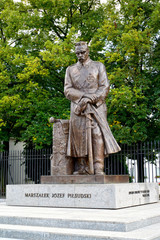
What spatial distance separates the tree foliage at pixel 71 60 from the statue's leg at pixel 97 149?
684 centimetres

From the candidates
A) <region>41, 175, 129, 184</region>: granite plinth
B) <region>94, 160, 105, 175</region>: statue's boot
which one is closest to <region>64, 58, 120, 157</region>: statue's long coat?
<region>94, 160, 105, 175</region>: statue's boot

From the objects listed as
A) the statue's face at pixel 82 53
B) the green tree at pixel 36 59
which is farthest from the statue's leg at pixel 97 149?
the green tree at pixel 36 59

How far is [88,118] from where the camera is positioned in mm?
8180

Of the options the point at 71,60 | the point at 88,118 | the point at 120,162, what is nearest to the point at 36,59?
the point at 71,60

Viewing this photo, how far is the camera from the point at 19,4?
20781 millimetres

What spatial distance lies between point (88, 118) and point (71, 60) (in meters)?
9.08

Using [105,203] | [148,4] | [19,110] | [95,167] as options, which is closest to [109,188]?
[105,203]

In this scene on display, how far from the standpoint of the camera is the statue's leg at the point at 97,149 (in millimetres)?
8109

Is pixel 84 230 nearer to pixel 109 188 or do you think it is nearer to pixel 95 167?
pixel 109 188

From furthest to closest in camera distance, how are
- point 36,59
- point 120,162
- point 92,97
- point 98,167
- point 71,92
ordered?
point 36,59 < point 120,162 < point 71,92 < point 92,97 < point 98,167

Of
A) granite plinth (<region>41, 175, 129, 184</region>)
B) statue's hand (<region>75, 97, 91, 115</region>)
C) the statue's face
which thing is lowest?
granite plinth (<region>41, 175, 129, 184</region>)

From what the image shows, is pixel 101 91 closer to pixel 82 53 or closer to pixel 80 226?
pixel 82 53

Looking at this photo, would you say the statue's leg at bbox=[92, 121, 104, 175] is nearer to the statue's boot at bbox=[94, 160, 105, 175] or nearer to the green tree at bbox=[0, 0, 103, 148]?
the statue's boot at bbox=[94, 160, 105, 175]

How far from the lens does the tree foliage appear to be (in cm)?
1581
